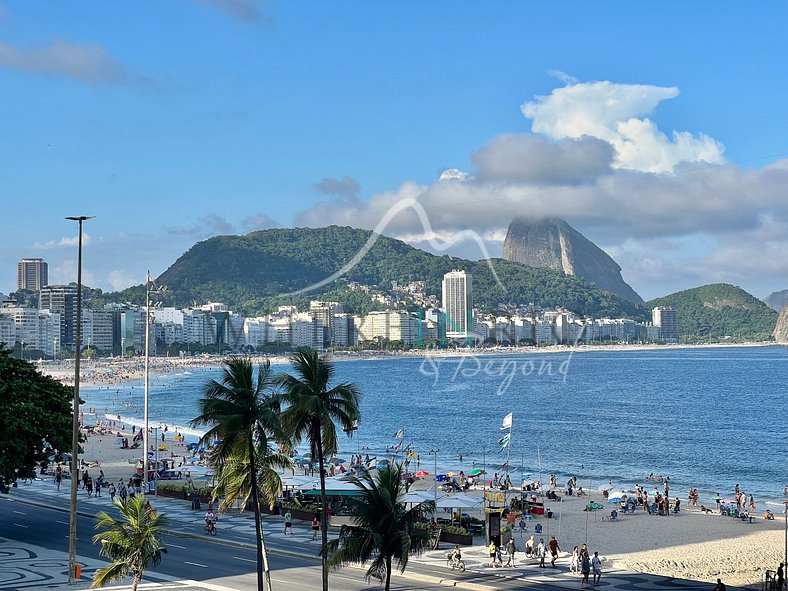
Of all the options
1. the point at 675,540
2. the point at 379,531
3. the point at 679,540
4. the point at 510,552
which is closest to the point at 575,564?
the point at 510,552

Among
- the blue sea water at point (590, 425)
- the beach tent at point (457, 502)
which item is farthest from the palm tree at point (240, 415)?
the blue sea water at point (590, 425)

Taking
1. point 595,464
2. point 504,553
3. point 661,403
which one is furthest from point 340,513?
point 661,403

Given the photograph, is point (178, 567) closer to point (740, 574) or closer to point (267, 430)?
point (267, 430)

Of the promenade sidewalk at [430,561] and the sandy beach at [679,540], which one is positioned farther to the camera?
the sandy beach at [679,540]

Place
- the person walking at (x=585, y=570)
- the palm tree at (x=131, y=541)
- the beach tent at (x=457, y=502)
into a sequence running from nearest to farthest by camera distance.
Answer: the palm tree at (x=131, y=541) → the person walking at (x=585, y=570) → the beach tent at (x=457, y=502)

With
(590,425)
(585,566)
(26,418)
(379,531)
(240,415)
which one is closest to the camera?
(379,531)

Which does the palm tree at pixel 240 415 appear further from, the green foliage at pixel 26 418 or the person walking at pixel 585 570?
the green foliage at pixel 26 418

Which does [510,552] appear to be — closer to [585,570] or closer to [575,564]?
[575,564]
